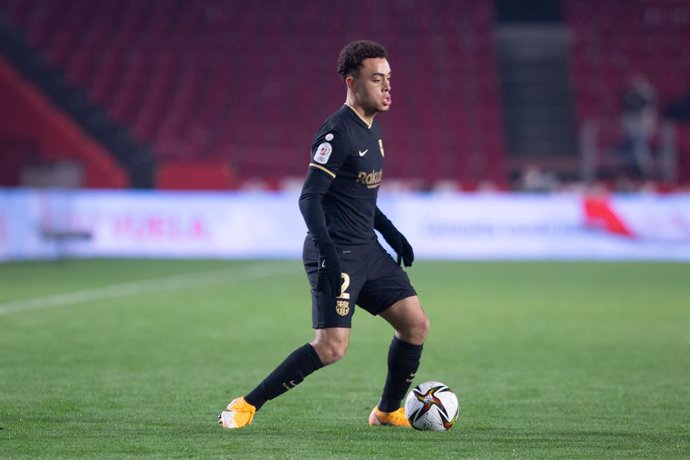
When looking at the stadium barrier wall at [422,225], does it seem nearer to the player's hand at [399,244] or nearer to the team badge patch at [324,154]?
the player's hand at [399,244]

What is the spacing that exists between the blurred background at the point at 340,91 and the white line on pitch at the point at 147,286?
5.73m

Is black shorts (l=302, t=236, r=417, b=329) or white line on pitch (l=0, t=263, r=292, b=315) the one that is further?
white line on pitch (l=0, t=263, r=292, b=315)

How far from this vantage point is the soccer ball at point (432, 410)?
6.14 meters

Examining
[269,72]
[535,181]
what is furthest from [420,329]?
[269,72]

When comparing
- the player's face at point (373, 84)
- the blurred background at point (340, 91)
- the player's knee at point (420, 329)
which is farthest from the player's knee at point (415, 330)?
the blurred background at point (340, 91)

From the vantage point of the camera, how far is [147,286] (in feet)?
53.6

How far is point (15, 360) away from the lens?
8.91 meters

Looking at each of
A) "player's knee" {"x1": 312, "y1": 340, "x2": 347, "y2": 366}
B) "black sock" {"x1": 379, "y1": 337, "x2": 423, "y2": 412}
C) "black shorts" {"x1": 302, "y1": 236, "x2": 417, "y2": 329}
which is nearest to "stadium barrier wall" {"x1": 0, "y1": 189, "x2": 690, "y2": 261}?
"black sock" {"x1": 379, "y1": 337, "x2": 423, "y2": 412}

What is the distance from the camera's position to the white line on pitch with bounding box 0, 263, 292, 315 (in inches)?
536

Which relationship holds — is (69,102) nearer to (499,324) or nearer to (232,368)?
(499,324)

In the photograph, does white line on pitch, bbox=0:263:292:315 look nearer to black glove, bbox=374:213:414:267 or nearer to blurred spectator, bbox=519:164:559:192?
blurred spectator, bbox=519:164:559:192

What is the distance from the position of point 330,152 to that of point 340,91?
999 inches

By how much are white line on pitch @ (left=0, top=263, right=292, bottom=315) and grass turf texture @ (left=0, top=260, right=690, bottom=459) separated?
0.12 m

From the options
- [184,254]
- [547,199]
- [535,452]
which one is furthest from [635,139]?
[535,452]
